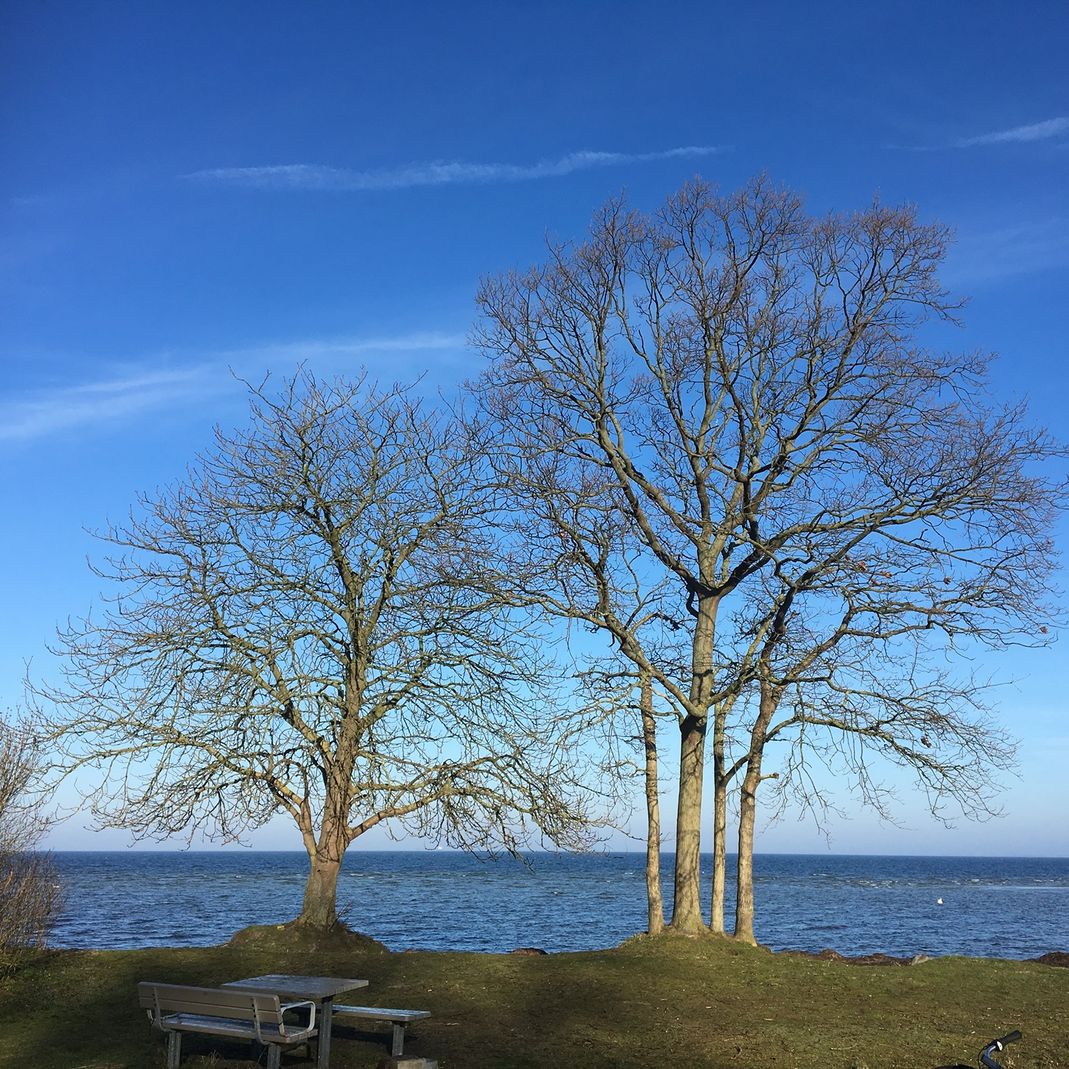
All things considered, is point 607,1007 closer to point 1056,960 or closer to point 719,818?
point 719,818

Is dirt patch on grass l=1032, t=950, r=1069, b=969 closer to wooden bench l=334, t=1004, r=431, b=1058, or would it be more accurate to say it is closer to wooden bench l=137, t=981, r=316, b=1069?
wooden bench l=334, t=1004, r=431, b=1058

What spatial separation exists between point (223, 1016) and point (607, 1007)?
14.9 feet

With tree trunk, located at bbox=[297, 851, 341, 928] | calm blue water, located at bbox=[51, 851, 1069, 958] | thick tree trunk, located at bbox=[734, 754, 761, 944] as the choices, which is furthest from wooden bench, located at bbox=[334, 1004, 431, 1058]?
calm blue water, located at bbox=[51, 851, 1069, 958]

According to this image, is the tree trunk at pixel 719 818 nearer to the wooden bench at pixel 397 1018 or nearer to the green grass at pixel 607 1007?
the green grass at pixel 607 1007

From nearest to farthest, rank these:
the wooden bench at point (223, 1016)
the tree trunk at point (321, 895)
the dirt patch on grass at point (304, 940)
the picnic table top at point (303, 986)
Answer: the wooden bench at point (223, 1016) < the picnic table top at point (303, 986) < the dirt patch on grass at point (304, 940) < the tree trunk at point (321, 895)

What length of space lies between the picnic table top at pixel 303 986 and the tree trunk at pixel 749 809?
876 cm

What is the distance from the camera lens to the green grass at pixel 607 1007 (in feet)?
31.4

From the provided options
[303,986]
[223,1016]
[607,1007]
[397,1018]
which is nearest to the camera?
[223,1016]

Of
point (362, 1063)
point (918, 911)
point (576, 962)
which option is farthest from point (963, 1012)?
point (918, 911)

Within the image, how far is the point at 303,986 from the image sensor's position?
30.3 feet

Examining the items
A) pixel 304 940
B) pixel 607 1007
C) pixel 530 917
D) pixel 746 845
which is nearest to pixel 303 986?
pixel 607 1007

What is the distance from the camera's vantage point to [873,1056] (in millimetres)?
9570

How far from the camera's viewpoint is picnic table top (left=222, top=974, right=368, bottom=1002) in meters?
8.91

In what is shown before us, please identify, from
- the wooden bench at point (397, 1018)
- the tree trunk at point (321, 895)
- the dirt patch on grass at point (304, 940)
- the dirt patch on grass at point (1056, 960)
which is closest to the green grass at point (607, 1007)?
the dirt patch on grass at point (304, 940)
